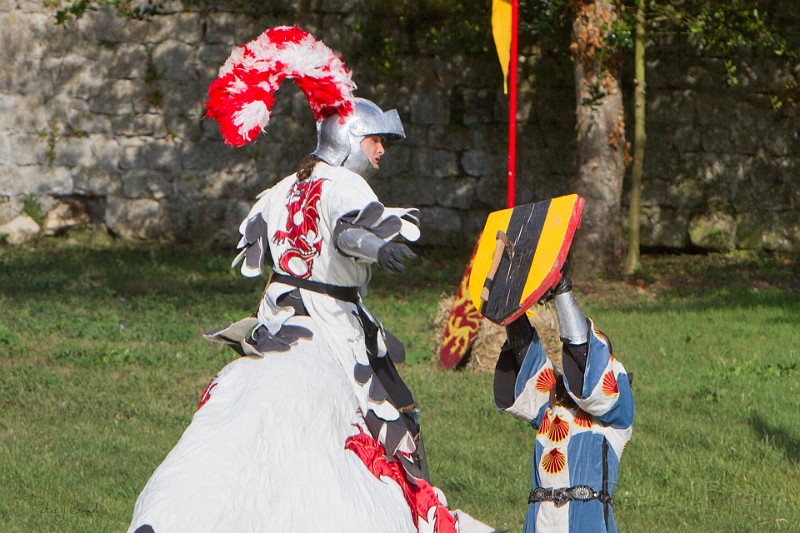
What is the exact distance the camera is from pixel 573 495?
3189mm

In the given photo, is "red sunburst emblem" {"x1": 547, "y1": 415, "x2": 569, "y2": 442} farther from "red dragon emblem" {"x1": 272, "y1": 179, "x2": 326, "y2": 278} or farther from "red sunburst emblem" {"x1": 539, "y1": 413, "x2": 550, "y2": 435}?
"red dragon emblem" {"x1": 272, "y1": 179, "x2": 326, "y2": 278}

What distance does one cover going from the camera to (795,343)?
328 inches

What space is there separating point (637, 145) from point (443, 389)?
5.01 m

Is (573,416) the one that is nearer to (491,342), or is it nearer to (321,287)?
(321,287)

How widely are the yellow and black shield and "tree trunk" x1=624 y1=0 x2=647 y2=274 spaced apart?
819cm

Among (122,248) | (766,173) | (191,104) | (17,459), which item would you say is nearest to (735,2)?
(766,173)

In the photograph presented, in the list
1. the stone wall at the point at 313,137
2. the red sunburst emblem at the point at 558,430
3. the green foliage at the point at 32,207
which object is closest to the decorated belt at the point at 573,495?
the red sunburst emblem at the point at 558,430

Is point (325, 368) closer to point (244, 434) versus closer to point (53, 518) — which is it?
point (244, 434)

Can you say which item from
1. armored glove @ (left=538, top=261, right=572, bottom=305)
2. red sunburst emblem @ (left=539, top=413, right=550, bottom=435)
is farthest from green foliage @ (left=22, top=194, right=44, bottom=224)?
armored glove @ (left=538, top=261, right=572, bottom=305)

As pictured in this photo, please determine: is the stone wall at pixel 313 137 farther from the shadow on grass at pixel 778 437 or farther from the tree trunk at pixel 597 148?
the shadow on grass at pixel 778 437

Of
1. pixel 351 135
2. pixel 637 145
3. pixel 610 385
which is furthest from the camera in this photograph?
pixel 637 145

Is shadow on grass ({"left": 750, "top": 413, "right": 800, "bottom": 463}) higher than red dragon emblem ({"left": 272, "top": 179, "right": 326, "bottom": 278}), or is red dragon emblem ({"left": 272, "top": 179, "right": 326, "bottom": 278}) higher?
red dragon emblem ({"left": 272, "top": 179, "right": 326, "bottom": 278})

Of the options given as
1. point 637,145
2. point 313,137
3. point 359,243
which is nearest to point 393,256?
point 359,243

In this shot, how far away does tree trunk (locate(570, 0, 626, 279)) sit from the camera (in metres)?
10.8
